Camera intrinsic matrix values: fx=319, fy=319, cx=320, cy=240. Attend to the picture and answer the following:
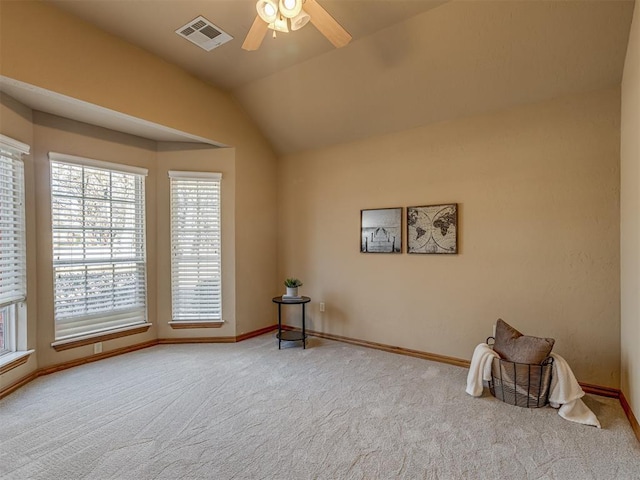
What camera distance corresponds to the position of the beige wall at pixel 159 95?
2.46m

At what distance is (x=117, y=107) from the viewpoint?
3.00m

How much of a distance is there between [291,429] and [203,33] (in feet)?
11.1

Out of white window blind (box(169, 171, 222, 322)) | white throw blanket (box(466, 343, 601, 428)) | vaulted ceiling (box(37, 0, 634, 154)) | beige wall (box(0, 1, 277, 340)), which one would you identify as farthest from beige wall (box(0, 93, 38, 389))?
white throw blanket (box(466, 343, 601, 428))

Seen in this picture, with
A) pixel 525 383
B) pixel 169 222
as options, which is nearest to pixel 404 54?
pixel 525 383

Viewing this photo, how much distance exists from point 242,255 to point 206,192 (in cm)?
95

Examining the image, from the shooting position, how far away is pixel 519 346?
2.62 metres

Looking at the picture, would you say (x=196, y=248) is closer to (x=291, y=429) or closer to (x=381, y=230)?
(x=381, y=230)

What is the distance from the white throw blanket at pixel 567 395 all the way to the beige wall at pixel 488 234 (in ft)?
1.79

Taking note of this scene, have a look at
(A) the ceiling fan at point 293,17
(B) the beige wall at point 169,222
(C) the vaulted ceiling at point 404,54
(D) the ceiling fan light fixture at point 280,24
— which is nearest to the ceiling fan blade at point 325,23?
(A) the ceiling fan at point 293,17

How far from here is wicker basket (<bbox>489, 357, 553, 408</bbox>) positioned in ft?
8.21

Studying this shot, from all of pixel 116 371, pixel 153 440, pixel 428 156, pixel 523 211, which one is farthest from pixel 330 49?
pixel 116 371

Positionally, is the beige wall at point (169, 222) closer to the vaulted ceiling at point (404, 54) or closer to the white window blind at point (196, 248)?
the white window blind at point (196, 248)

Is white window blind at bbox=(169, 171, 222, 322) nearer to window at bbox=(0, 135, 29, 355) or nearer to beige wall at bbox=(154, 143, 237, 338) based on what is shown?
beige wall at bbox=(154, 143, 237, 338)

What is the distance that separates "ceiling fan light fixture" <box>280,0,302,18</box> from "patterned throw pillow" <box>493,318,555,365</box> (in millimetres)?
2917
